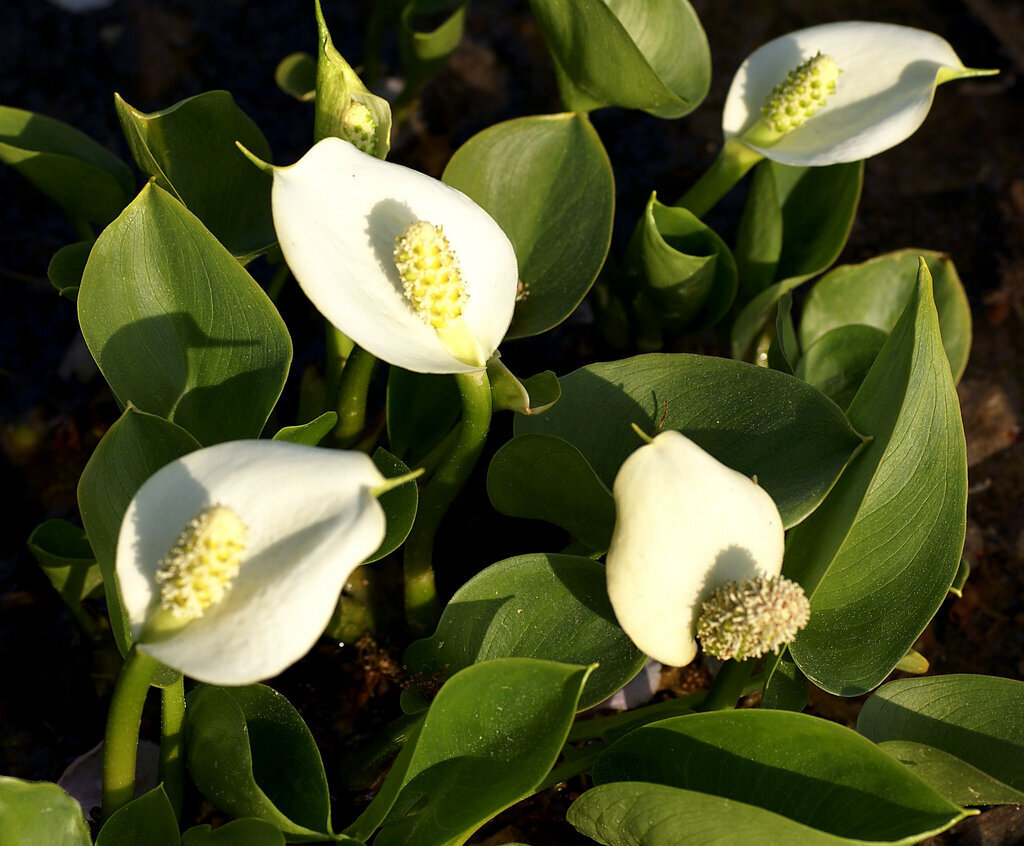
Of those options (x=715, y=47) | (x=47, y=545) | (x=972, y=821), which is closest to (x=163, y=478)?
(x=47, y=545)

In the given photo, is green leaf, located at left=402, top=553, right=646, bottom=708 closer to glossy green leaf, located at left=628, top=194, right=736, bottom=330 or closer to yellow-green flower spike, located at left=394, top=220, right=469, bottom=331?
yellow-green flower spike, located at left=394, top=220, right=469, bottom=331

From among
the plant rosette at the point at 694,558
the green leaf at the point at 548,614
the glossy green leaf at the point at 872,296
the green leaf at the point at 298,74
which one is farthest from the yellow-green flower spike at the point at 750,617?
the green leaf at the point at 298,74

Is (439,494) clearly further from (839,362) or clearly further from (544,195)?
(839,362)

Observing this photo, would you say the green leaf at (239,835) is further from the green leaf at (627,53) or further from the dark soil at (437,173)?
the green leaf at (627,53)

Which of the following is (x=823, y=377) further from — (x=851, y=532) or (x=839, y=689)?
(x=839, y=689)

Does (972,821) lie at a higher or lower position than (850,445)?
lower

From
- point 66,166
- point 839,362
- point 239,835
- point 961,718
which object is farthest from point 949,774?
point 66,166

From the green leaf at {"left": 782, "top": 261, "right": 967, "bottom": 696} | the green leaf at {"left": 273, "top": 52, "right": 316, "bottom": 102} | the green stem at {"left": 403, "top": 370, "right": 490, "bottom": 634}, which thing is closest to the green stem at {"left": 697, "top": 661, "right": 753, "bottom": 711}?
the green leaf at {"left": 782, "top": 261, "right": 967, "bottom": 696}
